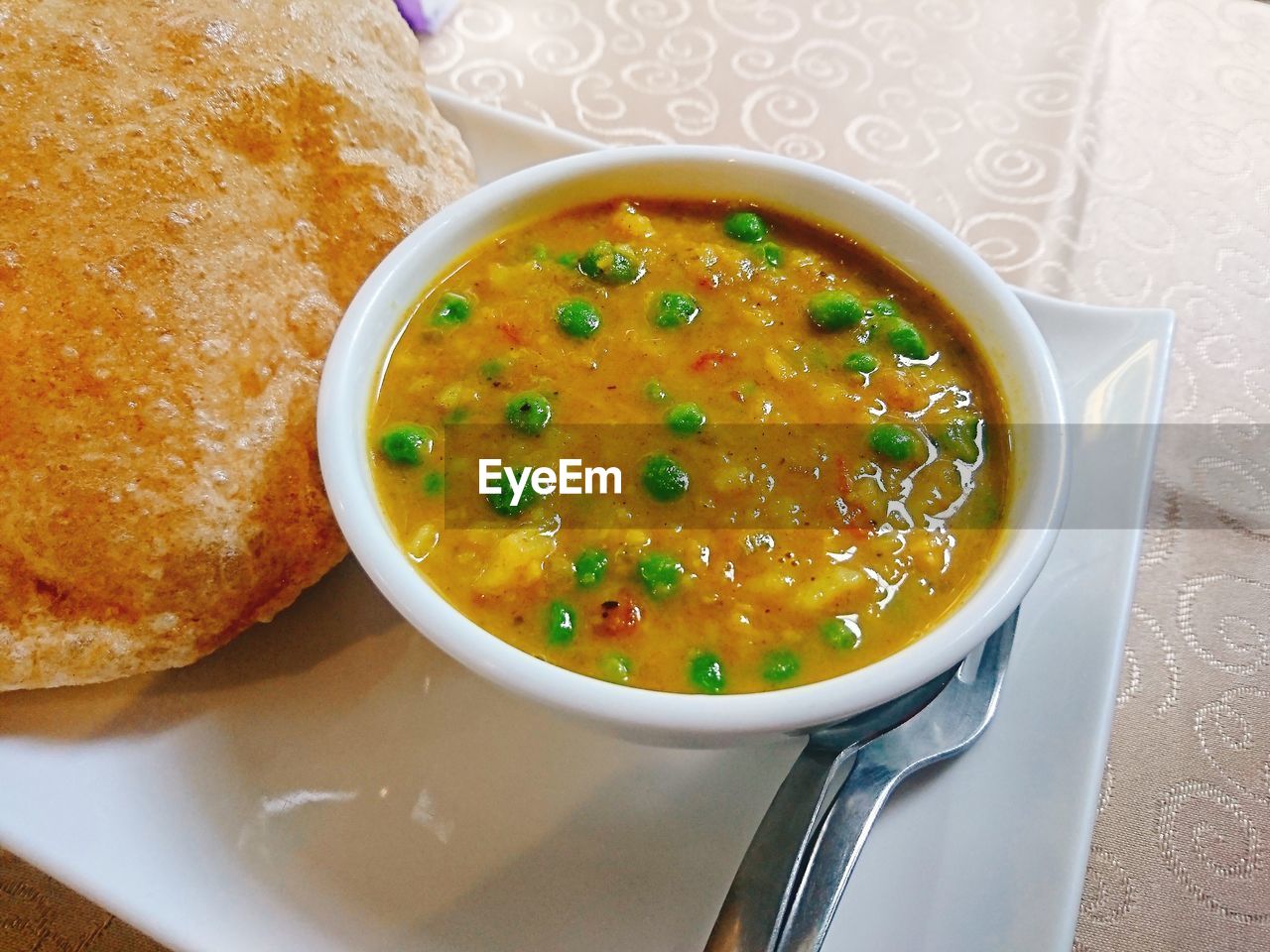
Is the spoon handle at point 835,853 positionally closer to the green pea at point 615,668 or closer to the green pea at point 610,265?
the green pea at point 615,668

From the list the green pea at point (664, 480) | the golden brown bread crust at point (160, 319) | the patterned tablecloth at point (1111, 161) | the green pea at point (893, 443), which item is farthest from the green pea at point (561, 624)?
the patterned tablecloth at point (1111, 161)

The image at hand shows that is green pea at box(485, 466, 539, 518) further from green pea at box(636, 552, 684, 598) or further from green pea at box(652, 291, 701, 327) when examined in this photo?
green pea at box(652, 291, 701, 327)

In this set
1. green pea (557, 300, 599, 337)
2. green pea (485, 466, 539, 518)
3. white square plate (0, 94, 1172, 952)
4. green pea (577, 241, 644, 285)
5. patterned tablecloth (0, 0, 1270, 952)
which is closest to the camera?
white square plate (0, 94, 1172, 952)

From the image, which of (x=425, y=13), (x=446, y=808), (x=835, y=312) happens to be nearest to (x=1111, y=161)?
(x=835, y=312)

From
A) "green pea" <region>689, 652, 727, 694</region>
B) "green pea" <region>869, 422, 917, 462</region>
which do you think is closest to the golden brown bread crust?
"green pea" <region>689, 652, 727, 694</region>

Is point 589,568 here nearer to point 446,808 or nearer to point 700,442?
point 700,442

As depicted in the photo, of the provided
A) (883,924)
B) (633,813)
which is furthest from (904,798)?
(633,813)
